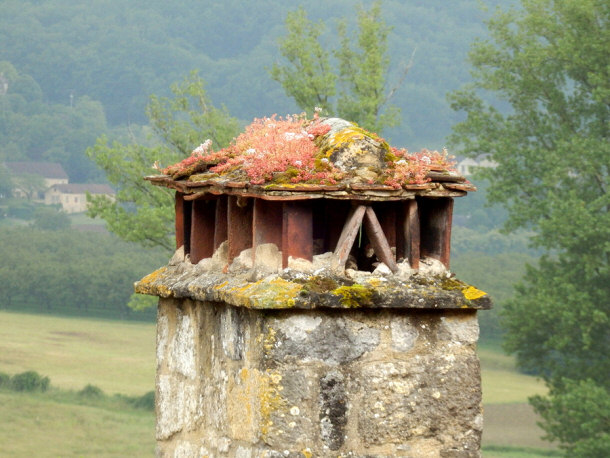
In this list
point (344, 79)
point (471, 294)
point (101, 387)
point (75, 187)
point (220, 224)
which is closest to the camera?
point (471, 294)

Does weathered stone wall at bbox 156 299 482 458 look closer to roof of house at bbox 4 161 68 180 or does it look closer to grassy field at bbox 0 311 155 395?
grassy field at bbox 0 311 155 395

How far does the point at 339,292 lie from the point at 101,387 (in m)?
28.9

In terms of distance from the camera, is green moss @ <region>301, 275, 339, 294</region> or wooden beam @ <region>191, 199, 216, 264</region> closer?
green moss @ <region>301, 275, 339, 294</region>

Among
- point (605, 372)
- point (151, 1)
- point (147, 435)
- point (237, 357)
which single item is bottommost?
point (147, 435)

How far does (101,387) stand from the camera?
1305 inches

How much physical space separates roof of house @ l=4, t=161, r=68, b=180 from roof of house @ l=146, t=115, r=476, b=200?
73.5 metres

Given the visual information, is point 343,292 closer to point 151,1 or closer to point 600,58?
point 600,58

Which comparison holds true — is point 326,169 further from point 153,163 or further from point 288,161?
point 153,163

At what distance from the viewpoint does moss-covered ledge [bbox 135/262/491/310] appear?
16.4ft

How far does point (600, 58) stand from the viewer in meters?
22.8

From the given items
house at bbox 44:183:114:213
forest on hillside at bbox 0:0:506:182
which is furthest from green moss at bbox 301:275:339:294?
forest on hillside at bbox 0:0:506:182

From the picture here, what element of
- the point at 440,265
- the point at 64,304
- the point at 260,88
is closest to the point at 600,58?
the point at 440,265

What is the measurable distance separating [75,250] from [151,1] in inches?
2541

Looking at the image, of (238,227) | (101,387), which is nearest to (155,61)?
(101,387)
